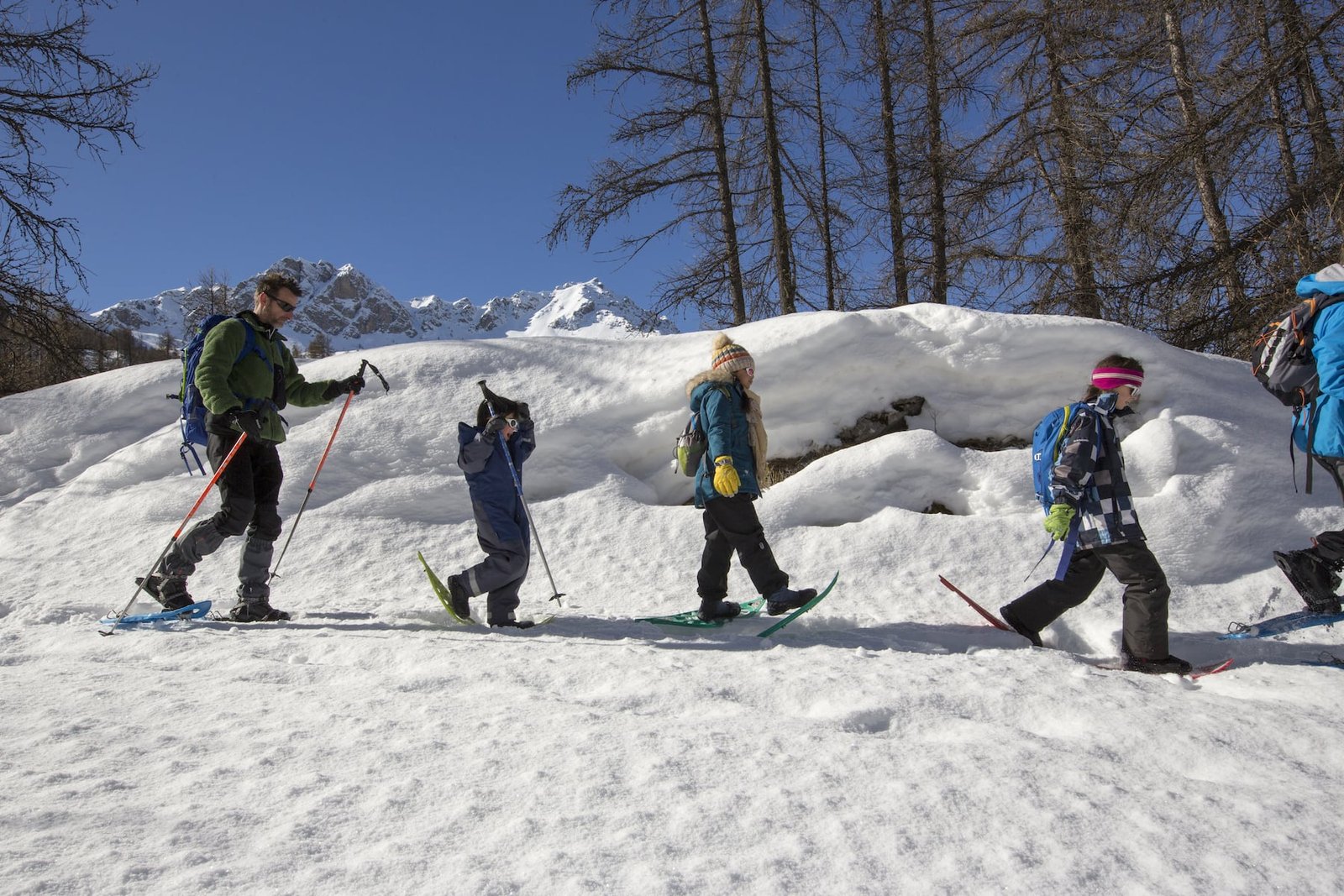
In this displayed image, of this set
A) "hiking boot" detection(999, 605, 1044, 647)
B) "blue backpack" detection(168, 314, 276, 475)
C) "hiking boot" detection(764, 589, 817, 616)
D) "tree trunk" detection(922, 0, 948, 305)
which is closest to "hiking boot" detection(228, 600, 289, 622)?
"blue backpack" detection(168, 314, 276, 475)

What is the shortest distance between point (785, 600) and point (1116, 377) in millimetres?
2084

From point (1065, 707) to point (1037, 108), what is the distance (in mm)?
10091

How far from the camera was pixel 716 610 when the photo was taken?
4.46 metres

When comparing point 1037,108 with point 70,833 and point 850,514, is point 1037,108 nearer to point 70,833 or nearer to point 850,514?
point 850,514

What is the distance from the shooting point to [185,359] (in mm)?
4520

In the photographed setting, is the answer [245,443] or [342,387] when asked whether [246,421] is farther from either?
[342,387]

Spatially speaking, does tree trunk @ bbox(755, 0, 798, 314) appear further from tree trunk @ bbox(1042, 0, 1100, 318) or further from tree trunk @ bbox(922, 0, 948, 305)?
tree trunk @ bbox(1042, 0, 1100, 318)

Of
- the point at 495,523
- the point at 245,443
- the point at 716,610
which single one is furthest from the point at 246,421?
the point at 716,610

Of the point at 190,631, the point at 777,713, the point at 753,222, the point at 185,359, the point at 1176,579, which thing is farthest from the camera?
the point at 753,222

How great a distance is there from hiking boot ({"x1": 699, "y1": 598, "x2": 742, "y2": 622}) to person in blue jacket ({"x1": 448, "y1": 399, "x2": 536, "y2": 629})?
105 cm

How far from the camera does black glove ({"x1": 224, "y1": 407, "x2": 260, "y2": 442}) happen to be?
4.24m

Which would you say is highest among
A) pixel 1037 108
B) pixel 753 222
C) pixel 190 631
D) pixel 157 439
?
pixel 1037 108

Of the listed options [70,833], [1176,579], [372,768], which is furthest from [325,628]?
[1176,579]

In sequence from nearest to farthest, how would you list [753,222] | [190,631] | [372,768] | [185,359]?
[372,768]
[190,631]
[185,359]
[753,222]
